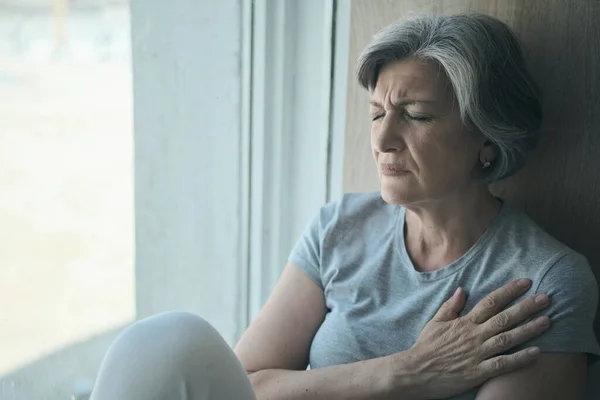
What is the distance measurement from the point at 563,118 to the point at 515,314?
0.44 metres

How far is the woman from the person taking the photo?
1195 mm

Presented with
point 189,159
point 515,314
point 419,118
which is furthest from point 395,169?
point 189,159

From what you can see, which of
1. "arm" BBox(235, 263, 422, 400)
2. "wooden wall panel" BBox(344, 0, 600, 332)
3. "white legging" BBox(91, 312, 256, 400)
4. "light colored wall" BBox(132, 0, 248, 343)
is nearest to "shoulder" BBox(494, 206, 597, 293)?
"wooden wall panel" BBox(344, 0, 600, 332)

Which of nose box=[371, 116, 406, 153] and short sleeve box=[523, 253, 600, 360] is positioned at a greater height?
nose box=[371, 116, 406, 153]

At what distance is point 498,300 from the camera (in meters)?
1.24

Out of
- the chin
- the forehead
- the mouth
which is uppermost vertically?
the forehead

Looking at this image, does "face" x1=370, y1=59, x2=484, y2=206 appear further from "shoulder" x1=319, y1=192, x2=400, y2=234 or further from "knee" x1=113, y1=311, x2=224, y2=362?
"knee" x1=113, y1=311, x2=224, y2=362

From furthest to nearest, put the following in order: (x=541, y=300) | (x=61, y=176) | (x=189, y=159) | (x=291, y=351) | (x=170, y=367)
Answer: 1. (x=189, y=159)
2. (x=61, y=176)
3. (x=291, y=351)
4. (x=541, y=300)
5. (x=170, y=367)

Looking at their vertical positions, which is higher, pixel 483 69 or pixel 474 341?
pixel 483 69

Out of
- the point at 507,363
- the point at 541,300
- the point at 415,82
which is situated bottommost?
the point at 507,363

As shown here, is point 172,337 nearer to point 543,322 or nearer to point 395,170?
point 395,170

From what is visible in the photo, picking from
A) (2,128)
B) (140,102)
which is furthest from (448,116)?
(2,128)

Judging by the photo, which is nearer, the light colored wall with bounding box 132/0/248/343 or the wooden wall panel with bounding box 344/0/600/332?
the wooden wall panel with bounding box 344/0/600/332

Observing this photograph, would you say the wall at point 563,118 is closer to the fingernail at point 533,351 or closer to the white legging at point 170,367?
the fingernail at point 533,351
